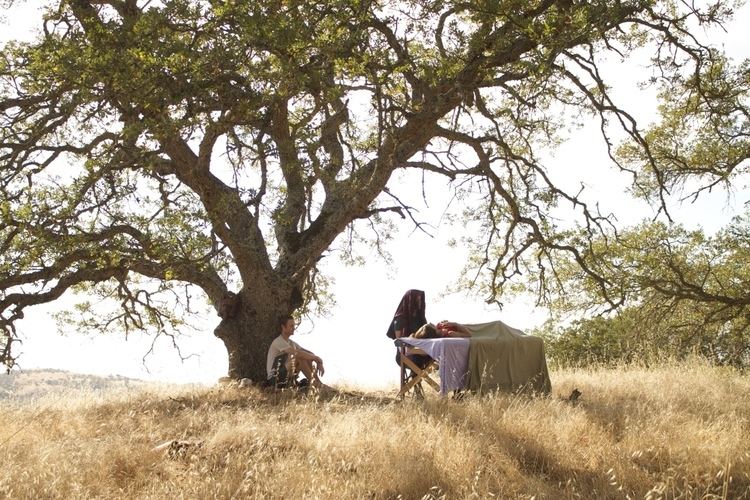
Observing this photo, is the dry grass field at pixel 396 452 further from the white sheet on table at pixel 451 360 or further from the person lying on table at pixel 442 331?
the person lying on table at pixel 442 331

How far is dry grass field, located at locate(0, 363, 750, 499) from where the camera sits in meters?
4.64

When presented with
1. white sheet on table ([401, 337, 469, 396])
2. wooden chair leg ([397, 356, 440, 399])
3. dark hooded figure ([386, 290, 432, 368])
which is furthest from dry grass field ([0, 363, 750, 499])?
dark hooded figure ([386, 290, 432, 368])

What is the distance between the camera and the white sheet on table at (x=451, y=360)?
28.2ft

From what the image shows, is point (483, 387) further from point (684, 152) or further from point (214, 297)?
point (684, 152)

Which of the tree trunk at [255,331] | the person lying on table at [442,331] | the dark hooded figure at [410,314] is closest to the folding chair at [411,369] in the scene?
the person lying on table at [442,331]

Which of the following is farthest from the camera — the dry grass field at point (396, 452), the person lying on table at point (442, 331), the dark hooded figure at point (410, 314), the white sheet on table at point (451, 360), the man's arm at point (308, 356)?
the dark hooded figure at point (410, 314)

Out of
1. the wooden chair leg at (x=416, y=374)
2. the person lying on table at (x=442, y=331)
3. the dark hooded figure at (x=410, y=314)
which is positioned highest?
the dark hooded figure at (x=410, y=314)

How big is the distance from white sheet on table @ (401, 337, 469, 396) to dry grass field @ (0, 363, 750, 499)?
31.1 inches

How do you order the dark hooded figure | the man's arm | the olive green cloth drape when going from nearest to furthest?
the olive green cloth drape, the man's arm, the dark hooded figure

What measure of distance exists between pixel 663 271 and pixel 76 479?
377 inches

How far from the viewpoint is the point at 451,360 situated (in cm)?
862

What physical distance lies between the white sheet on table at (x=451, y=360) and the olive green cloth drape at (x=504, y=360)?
9 centimetres

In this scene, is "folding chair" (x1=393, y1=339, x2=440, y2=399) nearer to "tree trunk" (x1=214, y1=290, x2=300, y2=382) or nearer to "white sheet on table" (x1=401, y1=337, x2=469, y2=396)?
"white sheet on table" (x1=401, y1=337, x2=469, y2=396)

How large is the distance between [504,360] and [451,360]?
913 mm
